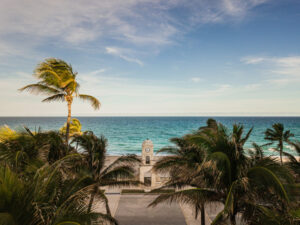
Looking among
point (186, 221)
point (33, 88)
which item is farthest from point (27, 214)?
point (33, 88)

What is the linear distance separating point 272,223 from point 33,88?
13.0 m

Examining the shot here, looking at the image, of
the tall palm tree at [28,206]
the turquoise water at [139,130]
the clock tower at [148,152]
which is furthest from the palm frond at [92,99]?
the turquoise water at [139,130]

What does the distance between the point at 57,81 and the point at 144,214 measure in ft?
31.5

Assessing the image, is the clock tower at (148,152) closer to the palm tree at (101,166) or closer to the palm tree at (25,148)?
the palm tree at (101,166)

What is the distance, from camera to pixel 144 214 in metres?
11.5

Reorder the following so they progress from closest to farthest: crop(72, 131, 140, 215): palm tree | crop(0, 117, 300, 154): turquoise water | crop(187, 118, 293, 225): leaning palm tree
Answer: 1. crop(187, 118, 293, 225): leaning palm tree
2. crop(72, 131, 140, 215): palm tree
3. crop(0, 117, 300, 154): turquoise water

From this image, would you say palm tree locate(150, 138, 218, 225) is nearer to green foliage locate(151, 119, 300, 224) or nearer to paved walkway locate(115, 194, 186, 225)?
green foliage locate(151, 119, 300, 224)

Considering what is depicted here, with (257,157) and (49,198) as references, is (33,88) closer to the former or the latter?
(49,198)

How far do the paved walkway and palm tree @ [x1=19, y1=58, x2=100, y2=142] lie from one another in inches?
220

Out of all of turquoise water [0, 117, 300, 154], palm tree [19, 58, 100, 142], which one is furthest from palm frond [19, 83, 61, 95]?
turquoise water [0, 117, 300, 154]

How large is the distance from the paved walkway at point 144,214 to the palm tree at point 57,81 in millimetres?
5577

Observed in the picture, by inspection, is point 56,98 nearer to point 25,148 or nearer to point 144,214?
point 25,148

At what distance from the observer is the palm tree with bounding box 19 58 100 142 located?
1183 cm

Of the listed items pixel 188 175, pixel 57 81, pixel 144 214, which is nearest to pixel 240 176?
pixel 188 175
